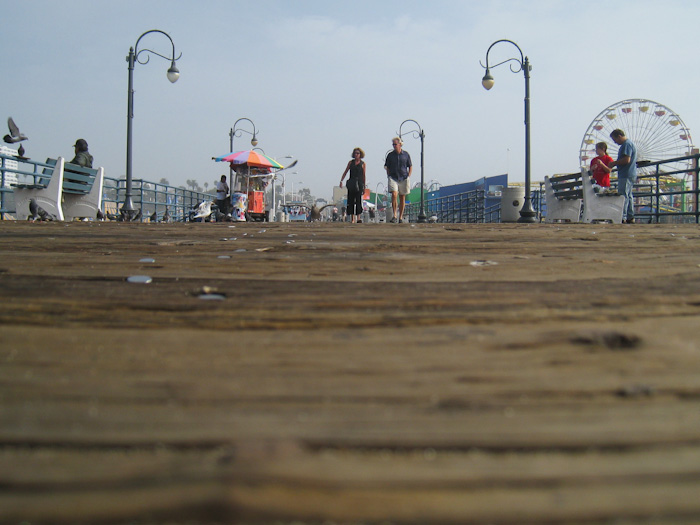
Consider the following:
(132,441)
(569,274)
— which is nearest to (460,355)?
(132,441)

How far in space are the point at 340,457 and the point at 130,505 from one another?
0.69 feet

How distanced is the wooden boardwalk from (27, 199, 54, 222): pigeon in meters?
5.89

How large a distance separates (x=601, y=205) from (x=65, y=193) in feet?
27.6

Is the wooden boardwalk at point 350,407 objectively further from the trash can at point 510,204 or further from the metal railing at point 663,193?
the trash can at point 510,204

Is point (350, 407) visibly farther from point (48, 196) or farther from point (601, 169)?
point (601, 169)

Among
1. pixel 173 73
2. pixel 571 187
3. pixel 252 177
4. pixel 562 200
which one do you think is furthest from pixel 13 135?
pixel 562 200

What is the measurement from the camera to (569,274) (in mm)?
1522

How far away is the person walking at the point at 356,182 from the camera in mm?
9766

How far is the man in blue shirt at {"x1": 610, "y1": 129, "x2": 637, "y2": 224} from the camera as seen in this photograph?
7.38 meters

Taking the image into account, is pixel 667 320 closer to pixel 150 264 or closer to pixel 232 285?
pixel 232 285

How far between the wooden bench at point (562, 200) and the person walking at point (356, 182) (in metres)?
4.02

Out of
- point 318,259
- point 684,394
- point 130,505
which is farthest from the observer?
point 318,259

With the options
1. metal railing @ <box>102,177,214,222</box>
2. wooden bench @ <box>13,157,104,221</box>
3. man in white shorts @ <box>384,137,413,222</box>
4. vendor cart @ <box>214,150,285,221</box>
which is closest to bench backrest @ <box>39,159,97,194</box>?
wooden bench @ <box>13,157,104,221</box>

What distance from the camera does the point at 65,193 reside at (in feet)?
23.2
